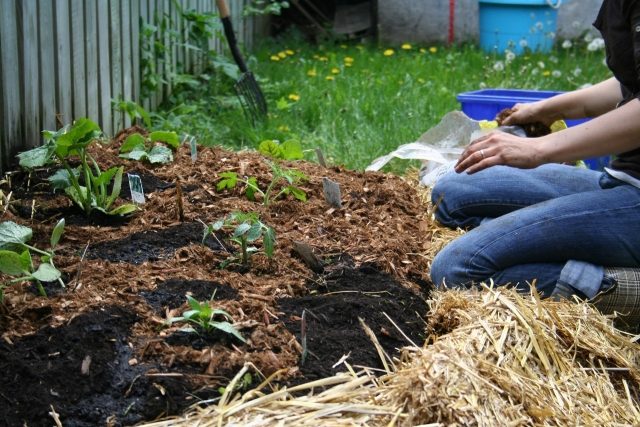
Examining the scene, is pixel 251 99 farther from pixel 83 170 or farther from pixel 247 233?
pixel 247 233

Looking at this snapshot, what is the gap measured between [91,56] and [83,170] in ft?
3.90

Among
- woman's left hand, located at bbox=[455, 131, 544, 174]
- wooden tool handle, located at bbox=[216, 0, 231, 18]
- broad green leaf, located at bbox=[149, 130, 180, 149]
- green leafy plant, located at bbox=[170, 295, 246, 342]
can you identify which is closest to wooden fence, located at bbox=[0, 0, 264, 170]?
wooden tool handle, located at bbox=[216, 0, 231, 18]

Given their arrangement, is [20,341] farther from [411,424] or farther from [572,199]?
[572,199]

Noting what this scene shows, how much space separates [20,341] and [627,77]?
6.82 ft

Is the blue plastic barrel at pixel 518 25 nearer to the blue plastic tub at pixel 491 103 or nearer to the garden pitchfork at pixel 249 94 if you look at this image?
the garden pitchfork at pixel 249 94

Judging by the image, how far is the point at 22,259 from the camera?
246cm

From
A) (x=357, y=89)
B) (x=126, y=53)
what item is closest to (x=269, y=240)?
(x=126, y=53)

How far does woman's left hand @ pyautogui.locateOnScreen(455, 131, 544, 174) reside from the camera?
285 centimetres

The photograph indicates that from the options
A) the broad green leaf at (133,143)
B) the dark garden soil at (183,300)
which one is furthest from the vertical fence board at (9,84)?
the broad green leaf at (133,143)

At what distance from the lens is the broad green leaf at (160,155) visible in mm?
3797

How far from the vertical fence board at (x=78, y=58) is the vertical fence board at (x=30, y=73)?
386mm

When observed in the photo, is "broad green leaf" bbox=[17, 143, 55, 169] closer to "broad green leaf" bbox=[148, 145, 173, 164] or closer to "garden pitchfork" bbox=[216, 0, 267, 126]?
"broad green leaf" bbox=[148, 145, 173, 164]

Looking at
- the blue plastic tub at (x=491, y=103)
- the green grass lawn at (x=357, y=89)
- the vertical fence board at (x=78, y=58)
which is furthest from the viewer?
the green grass lawn at (x=357, y=89)

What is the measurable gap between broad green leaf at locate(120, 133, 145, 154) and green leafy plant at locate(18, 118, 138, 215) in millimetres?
515
